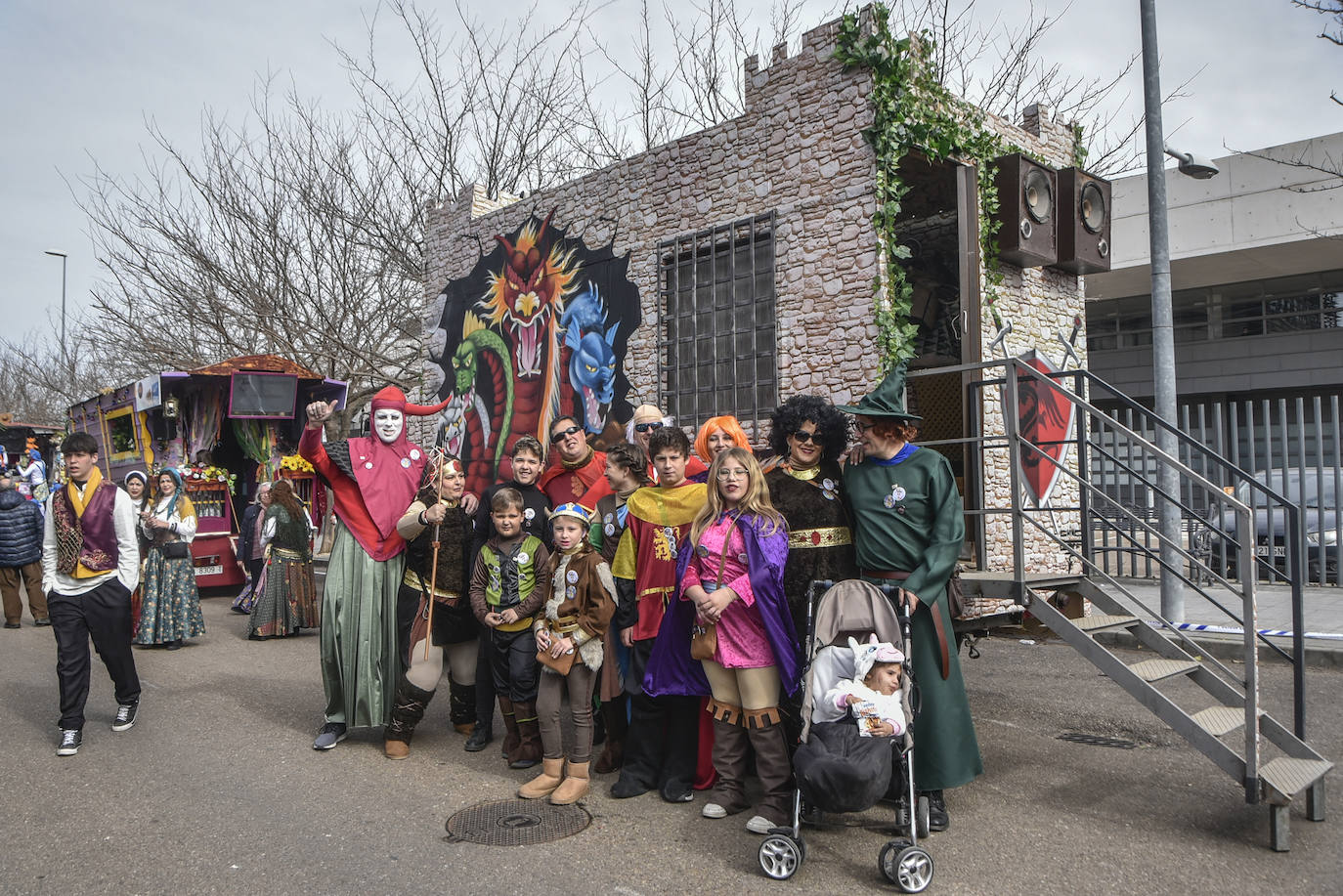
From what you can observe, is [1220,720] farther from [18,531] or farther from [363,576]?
[18,531]

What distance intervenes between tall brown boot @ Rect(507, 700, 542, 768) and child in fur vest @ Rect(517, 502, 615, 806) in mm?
350

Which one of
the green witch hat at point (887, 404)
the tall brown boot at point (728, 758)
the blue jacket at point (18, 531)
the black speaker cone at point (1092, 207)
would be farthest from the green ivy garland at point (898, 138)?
the blue jacket at point (18, 531)

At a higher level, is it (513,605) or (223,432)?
(223,432)

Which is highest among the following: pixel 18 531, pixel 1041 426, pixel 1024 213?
pixel 1024 213

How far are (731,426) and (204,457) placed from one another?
11.5 metres

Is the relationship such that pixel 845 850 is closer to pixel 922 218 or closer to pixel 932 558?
Result: pixel 932 558

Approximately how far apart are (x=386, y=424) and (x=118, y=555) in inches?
77.9

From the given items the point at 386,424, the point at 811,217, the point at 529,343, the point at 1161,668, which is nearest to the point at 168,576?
the point at 386,424

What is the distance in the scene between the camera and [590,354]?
12.5m

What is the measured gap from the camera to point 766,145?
10.5 m

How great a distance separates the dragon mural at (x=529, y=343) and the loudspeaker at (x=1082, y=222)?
16.1ft

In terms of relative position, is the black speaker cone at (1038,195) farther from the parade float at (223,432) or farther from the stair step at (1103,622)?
the parade float at (223,432)

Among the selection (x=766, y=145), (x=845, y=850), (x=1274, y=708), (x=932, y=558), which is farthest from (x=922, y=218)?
(x=845, y=850)

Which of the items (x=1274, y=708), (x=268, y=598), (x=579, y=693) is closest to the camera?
(x=579, y=693)
